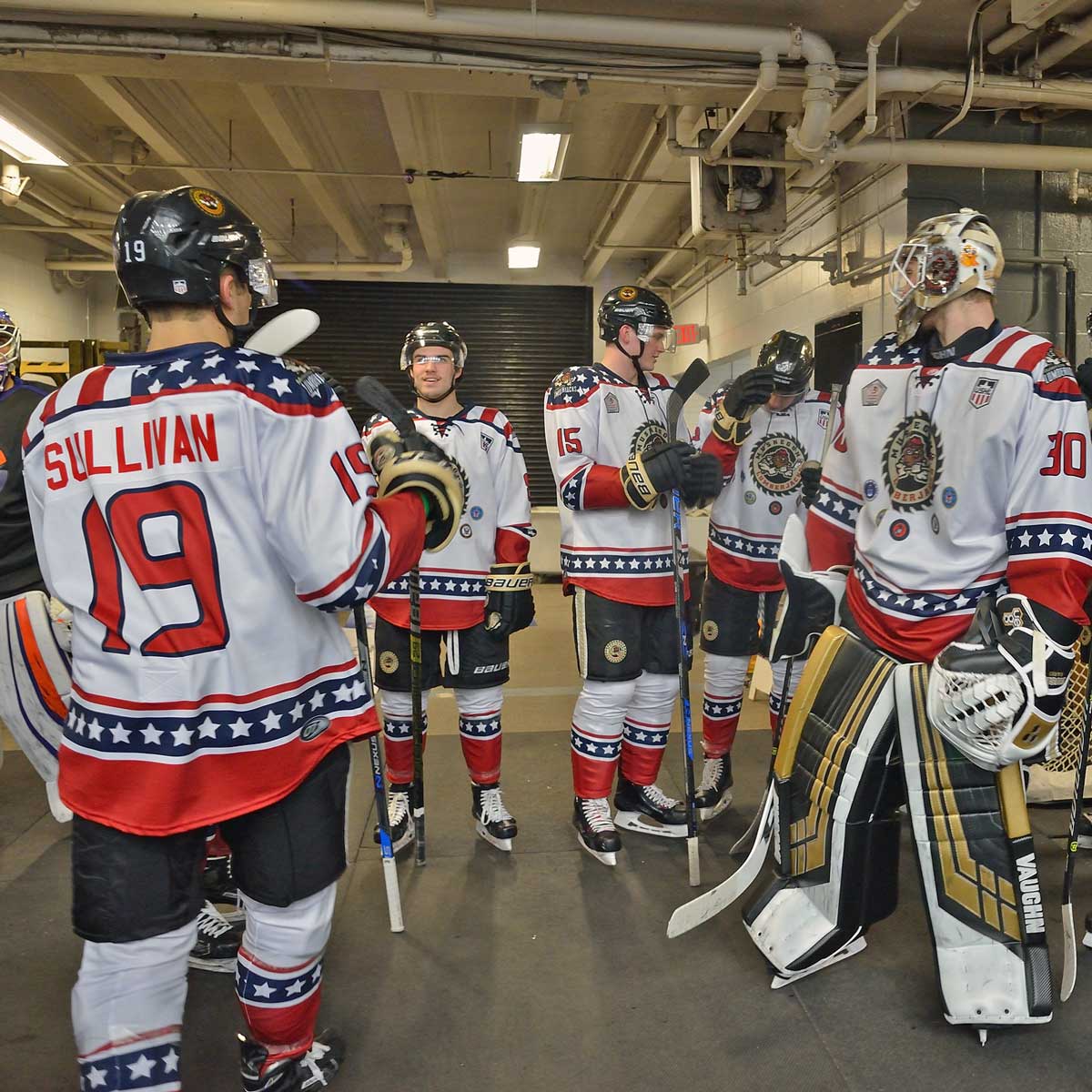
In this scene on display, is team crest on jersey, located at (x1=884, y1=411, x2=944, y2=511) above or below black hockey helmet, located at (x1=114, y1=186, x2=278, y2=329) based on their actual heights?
below

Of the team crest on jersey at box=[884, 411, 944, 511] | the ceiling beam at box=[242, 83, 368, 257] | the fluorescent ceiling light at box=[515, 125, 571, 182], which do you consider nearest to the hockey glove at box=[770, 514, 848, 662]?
the team crest on jersey at box=[884, 411, 944, 511]

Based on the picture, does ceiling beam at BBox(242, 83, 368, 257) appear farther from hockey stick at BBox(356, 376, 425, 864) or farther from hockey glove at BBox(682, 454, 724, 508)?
hockey glove at BBox(682, 454, 724, 508)

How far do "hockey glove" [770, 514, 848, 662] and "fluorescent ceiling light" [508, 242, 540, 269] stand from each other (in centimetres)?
573

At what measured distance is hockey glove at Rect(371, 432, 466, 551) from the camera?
5.50 ft

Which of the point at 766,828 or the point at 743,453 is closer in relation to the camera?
the point at 766,828

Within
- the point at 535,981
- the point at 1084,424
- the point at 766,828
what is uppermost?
the point at 1084,424

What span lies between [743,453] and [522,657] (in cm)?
301

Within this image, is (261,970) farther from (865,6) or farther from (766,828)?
(865,6)

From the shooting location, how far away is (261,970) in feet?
5.49

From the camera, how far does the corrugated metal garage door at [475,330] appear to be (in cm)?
935

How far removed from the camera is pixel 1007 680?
176 centimetres

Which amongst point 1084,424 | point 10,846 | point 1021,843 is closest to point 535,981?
point 1021,843

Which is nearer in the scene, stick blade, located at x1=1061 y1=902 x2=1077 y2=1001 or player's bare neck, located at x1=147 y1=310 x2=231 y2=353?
player's bare neck, located at x1=147 y1=310 x2=231 y2=353

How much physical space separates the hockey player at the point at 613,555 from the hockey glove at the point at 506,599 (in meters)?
0.16
